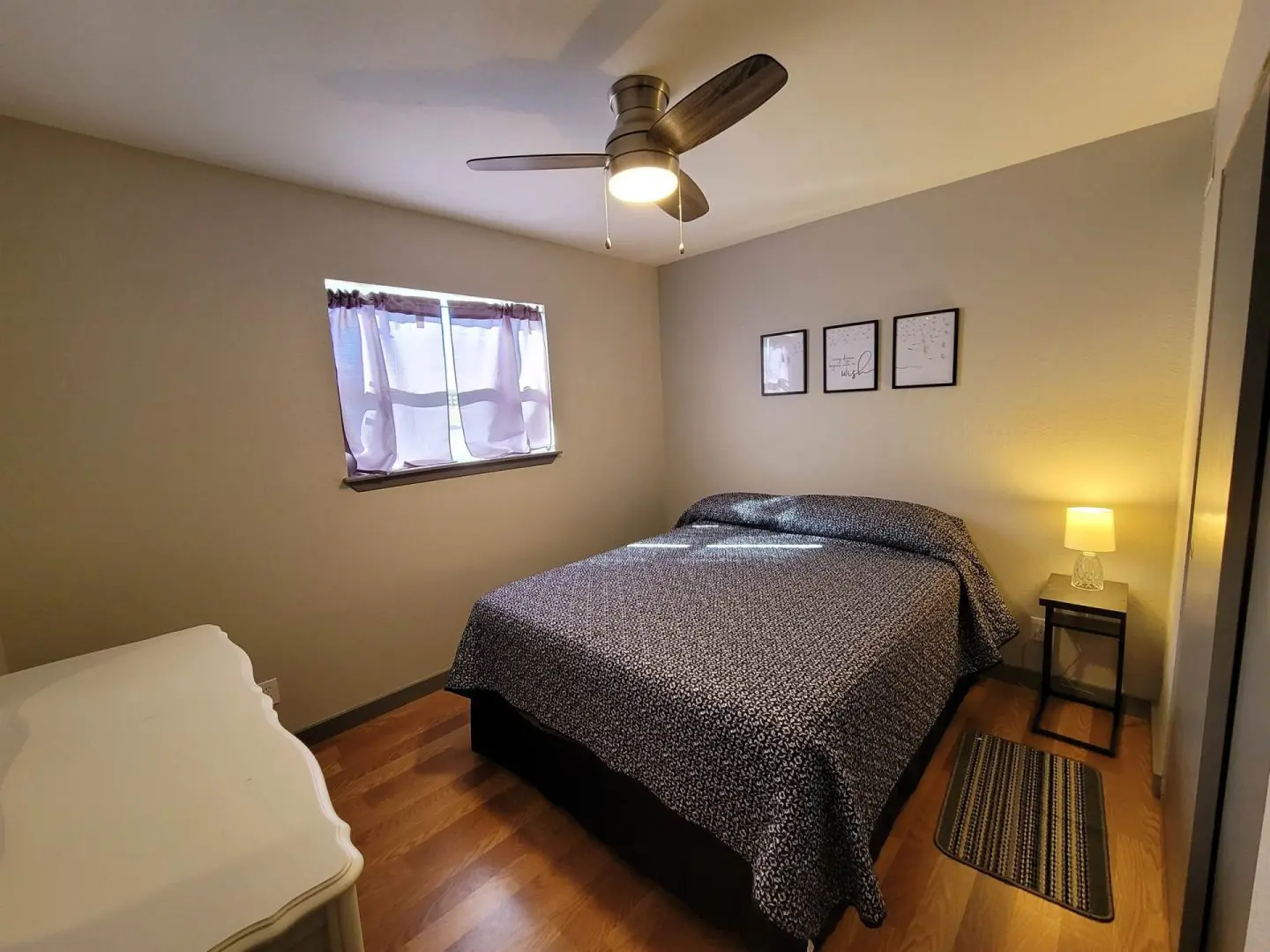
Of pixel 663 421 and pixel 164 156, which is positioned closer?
pixel 164 156

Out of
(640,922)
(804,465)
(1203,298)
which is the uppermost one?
(1203,298)

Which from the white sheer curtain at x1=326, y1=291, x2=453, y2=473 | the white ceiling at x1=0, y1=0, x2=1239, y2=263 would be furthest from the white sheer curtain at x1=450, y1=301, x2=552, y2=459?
the white ceiling at x1=0, y1=0, x2=1239, y2=263

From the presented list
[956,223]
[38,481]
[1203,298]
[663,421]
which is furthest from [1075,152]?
[38,481]

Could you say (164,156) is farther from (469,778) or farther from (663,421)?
(663,421)

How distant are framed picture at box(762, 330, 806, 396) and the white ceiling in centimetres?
98

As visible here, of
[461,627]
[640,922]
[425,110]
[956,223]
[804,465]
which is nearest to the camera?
[640,922]

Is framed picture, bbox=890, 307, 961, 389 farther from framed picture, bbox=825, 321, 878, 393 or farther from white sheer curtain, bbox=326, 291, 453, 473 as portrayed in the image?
white sheer curtain, bbox=326, 291, 453, 473

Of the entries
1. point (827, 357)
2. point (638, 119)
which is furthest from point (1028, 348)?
point (638, 119)

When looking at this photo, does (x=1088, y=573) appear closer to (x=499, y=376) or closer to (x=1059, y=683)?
(x=1059, y=683)

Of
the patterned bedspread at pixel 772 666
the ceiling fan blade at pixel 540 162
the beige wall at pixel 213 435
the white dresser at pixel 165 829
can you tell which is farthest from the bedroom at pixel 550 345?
the white dresser at pixel 165 829

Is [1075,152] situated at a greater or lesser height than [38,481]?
greater

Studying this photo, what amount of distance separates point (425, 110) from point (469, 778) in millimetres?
2345

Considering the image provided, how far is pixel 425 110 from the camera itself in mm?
1643

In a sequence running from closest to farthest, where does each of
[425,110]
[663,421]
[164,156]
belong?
1. [425,110]
2. [164,156]
3. [663,421]
